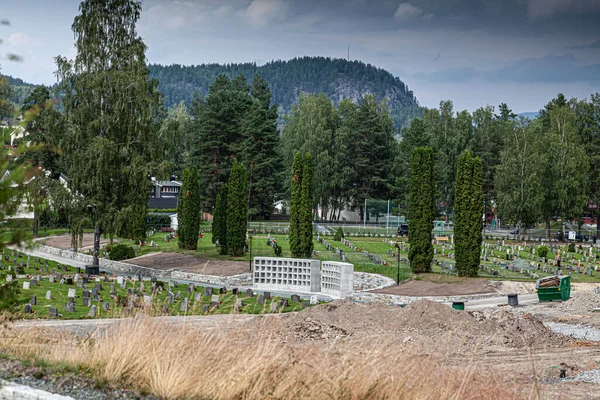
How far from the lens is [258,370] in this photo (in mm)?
9695

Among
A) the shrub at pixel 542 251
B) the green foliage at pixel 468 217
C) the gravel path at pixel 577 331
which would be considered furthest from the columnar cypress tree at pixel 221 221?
the gravel path at pixel 577 331

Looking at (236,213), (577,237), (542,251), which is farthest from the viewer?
(577,237)

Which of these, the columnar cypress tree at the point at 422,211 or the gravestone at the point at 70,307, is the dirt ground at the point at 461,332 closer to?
the gravestone at the point at 70,307

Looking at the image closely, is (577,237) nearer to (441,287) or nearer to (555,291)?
(555,291)

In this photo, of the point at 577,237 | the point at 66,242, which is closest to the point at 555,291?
the point at 66,242

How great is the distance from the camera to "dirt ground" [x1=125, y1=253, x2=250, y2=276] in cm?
3869

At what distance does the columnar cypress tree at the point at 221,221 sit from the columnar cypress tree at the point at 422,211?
12.7 m

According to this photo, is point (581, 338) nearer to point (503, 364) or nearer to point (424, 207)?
point (503, 364)

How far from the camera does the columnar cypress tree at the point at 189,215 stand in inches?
1839

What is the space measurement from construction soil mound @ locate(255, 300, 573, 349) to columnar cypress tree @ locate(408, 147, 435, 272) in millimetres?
11958

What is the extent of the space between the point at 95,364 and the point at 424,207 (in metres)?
28.4

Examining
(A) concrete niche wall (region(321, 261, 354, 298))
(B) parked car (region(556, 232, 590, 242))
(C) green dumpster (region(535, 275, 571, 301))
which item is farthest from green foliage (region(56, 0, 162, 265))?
(B) parked car (region(556, 232, 590, 242))

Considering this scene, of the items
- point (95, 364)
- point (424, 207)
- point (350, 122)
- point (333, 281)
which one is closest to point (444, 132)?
point (350, 122)

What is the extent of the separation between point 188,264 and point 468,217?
53.9ft
